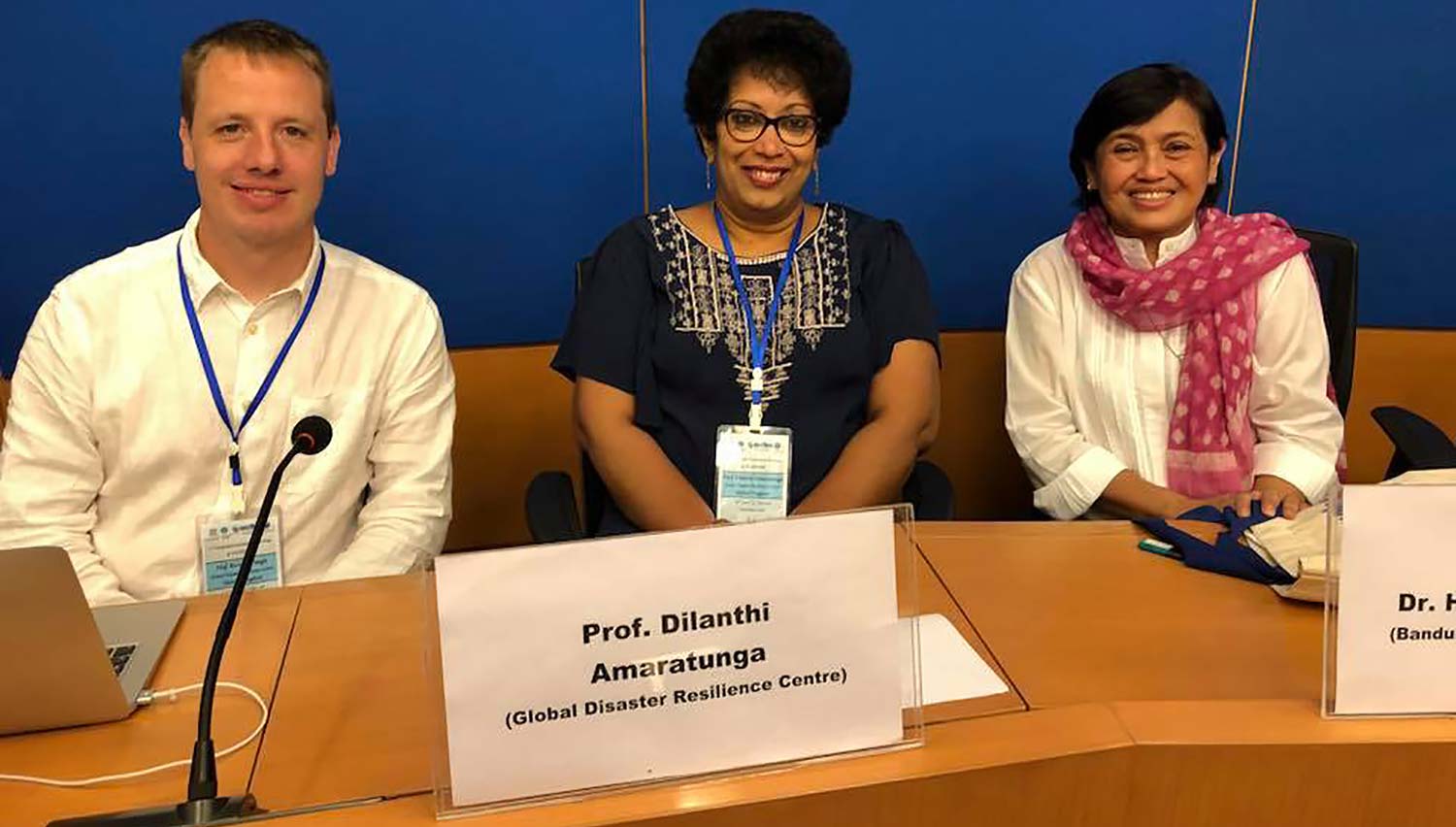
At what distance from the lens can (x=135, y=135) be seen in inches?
91.8

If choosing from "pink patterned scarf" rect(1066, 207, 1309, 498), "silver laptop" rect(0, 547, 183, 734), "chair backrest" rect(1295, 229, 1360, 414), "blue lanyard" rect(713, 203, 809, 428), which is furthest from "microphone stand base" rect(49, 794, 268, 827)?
"chair backrest" rect(1295, 229, 1360, 414)

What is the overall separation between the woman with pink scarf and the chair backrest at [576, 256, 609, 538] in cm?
82

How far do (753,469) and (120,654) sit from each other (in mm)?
1056

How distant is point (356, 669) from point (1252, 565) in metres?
1.02

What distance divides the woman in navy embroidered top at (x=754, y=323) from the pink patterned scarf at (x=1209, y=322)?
404mm

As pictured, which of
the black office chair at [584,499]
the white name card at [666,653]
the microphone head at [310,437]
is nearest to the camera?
the white name card at [666,653]

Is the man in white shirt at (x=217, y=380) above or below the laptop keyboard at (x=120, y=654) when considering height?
above

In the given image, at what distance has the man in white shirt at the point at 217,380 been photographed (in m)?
1.67

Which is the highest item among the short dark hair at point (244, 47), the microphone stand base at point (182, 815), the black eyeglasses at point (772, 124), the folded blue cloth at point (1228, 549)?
the short dark hair at point (244, 47)

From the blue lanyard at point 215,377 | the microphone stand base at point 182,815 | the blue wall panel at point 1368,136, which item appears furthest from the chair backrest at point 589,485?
the blue wall panel at point 1368,136

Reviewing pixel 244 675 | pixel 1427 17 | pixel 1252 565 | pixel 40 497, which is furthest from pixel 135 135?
pixel 1427 17

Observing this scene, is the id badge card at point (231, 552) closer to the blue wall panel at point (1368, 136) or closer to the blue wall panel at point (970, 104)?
the blue wall panel at point (970, 104)

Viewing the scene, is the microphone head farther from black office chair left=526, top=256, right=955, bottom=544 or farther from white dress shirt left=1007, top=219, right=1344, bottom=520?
white dress shirt left=1007, top=219, right=1344, bottom=520

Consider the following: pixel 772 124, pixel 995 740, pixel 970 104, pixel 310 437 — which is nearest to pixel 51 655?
pixel 310 437
